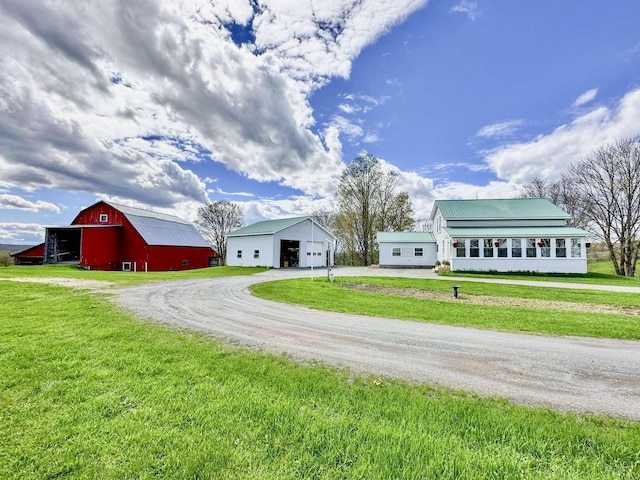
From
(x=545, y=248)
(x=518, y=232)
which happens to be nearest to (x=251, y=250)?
(x=518, y=232)

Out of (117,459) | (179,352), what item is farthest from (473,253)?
(117,459)

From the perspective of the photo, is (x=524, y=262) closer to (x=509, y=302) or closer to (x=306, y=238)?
(x=509, y=302)

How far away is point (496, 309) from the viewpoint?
9.37 m

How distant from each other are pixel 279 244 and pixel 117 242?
16.5 m

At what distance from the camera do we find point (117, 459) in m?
2.29

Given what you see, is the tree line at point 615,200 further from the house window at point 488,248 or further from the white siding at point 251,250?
the white siding at point 251,250

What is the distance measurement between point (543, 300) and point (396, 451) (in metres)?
12.1

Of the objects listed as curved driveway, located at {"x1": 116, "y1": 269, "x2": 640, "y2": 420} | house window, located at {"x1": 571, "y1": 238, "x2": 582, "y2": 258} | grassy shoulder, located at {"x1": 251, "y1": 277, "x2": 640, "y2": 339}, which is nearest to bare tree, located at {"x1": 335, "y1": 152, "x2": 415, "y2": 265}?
house window, located at {"x1": 571, "y1": 238, "x2": 582, "y2": 258}

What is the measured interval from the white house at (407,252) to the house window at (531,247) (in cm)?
816

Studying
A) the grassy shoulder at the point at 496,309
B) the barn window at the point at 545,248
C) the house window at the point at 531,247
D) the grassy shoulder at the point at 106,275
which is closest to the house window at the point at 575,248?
the barn window at the point at 545,248

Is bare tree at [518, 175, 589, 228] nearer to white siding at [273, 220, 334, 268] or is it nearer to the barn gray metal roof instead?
white siding at [273, 220, 334, 268]

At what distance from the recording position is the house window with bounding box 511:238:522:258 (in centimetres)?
2323

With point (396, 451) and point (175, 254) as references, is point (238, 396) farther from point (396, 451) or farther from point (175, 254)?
point (175, 254)

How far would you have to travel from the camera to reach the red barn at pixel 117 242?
90.8ft
